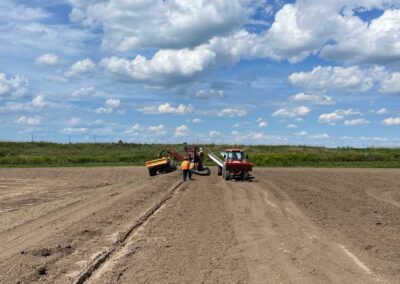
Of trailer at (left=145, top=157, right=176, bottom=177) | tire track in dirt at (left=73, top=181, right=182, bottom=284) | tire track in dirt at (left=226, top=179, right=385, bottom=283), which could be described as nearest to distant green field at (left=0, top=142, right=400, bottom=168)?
trailer at (left=145, top=157, right=176, bottom=177)

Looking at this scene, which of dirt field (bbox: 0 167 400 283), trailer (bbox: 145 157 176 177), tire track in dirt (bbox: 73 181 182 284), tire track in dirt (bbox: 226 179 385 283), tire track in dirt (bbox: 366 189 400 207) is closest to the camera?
tire track in dirt (bbox: 226 179 385 283)

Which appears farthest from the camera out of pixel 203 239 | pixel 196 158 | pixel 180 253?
pixel 196 158

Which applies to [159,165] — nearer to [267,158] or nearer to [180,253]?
[267,158]

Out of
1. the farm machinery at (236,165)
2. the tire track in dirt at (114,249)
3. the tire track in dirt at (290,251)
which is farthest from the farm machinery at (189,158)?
the tire track in dirt at (290,251)

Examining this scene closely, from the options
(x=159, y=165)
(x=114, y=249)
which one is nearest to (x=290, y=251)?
(x=114, y=249)

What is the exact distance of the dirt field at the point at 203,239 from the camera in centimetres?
864

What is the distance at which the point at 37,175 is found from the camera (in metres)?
42.0

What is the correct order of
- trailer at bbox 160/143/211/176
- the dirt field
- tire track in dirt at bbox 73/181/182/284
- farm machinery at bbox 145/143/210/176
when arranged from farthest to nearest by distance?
farm machinery at bbox 145/143/210/176, trailer at bbox 160/143/211/176, the dirt field, tire track in dirt at bbox 73/181/182/284

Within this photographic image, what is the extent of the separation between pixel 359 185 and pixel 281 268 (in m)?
21.3

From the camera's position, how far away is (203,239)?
38.0 feet

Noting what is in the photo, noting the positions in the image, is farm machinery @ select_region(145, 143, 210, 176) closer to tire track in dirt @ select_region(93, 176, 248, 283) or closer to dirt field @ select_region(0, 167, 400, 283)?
dirt field @ select_region(0, 167, 400, 283)

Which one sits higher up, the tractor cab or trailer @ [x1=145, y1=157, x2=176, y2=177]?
the tractor cab

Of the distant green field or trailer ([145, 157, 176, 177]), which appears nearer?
trailer ([145, 157, 176, 177])

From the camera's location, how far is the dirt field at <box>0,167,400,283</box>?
864 cm
